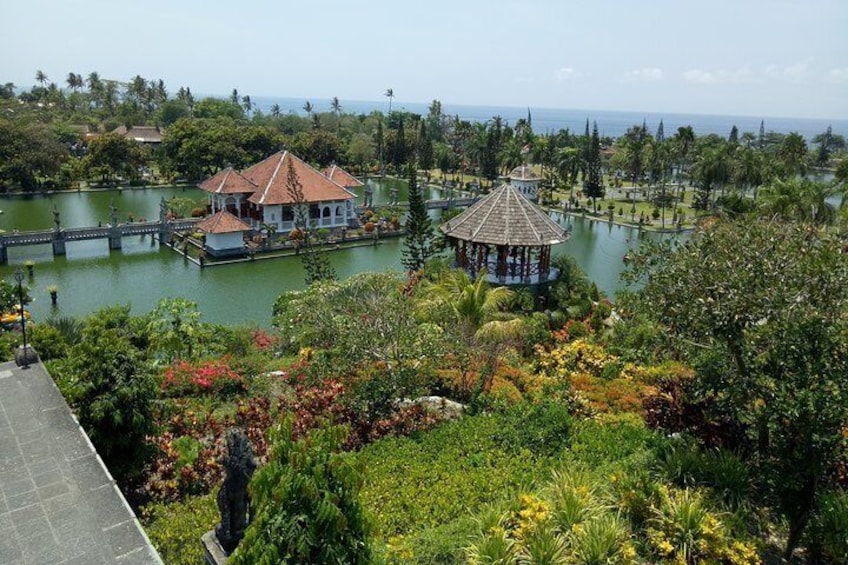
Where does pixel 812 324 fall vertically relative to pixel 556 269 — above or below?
above

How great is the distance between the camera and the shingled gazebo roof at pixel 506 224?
17891mm

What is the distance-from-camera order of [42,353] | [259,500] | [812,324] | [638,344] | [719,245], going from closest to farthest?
[259,500], [812,324], [719,245], [42,353], [638,344]

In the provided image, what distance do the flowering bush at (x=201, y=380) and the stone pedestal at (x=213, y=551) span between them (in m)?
6.03

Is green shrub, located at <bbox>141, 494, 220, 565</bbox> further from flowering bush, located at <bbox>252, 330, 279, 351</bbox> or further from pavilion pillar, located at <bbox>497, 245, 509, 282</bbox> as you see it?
→ pavilion pillar, located at <bbox>497, 245, 509, 282</bbox>

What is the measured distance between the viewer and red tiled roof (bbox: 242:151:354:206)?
3238cm

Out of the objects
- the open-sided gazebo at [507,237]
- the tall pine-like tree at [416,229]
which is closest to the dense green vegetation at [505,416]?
the open-sided gazebo at [507,237]

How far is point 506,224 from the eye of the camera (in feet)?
59.6

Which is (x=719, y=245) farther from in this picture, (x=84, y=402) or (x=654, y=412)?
(x=84, y=402)

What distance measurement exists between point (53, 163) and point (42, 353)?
120 ft

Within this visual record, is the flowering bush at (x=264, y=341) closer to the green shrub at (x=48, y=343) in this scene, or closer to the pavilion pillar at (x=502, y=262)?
the green shrub at (x=48, y=343)

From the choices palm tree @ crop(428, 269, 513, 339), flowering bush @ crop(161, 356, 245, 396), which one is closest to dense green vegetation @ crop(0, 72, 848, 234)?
palm tree @ crop(428, 269, 513, 339)

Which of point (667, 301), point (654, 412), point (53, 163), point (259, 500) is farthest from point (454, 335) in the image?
point (53, 163)

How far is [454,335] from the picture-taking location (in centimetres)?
1139

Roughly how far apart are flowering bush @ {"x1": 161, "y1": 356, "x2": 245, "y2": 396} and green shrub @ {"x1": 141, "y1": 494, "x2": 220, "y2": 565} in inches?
152
